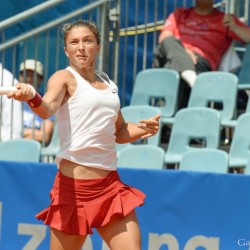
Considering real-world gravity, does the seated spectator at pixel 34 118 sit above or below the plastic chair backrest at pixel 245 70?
below

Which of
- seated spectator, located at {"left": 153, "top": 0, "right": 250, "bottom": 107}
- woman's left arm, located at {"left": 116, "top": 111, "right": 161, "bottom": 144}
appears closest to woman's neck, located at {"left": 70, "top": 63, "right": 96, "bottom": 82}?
woman's left arm, located at {"left": 116, "top": 111, "right": 161, "bottom": 144}

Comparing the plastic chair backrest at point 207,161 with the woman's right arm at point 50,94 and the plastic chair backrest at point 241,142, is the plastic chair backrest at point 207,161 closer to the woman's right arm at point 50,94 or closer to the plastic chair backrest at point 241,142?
the plastic chair backrest at point 241,142

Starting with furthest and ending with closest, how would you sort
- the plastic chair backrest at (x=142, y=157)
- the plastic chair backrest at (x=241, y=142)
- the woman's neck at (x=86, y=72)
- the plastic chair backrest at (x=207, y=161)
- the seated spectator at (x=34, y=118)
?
the seated spectator at (x=34, y=118) < the plastic chair backrest at (x=241, y=142) < the plastic chair backrest at (x=142, y=157) < the plastic chair backrest at (x=207, y=161) < the woman's neck at (x=86, y=72)

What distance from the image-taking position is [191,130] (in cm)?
841

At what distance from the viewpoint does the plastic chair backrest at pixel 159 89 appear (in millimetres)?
9094

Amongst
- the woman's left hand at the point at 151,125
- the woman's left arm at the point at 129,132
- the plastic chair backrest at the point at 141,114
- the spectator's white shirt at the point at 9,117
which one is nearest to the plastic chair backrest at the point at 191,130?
the plastic chair backrest at the point at 141,114

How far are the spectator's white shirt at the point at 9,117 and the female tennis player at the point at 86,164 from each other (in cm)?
356

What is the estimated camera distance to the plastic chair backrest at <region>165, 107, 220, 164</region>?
826cm

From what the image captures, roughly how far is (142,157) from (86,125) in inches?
98.0

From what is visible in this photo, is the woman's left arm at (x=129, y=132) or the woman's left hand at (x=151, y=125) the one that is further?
the woman's left arm at (x=129, y=132)

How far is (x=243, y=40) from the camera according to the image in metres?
9.45

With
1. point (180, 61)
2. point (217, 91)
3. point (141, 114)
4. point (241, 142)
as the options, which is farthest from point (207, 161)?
point (180, 61)

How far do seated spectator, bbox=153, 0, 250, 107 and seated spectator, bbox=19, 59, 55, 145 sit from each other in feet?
4.21

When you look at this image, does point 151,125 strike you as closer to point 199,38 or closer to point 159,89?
point 159,89
